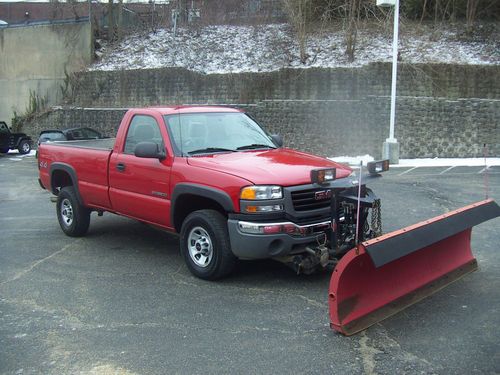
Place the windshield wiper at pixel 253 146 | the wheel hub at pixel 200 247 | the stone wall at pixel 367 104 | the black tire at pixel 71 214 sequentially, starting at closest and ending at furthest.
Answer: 1. the wheel hub at pixel 200 247
2. the windshield wiper at pixel 253 146
3. the black tire at pixel 71 214
4. the stone wall at pixel 367 104

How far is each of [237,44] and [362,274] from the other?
24.4 metres

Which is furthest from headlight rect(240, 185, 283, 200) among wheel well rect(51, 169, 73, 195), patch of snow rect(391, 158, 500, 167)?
patch of snow rect(391, 158, 500, 167)

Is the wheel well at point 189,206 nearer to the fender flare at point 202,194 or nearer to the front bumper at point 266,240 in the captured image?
the fender flare at point 202,194

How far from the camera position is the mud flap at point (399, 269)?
442 centimetres

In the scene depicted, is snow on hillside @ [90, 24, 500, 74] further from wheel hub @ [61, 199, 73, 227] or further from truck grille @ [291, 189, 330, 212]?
truck grille @ [291, 189, 330, 212]

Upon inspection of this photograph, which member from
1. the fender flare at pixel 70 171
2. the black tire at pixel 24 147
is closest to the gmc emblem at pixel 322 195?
the fender flare at pixel 70 171

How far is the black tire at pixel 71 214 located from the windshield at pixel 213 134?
2396mm

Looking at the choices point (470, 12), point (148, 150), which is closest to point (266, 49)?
point (470, 12)

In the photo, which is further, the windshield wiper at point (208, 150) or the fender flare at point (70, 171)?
the fender flare at point (70, 171)

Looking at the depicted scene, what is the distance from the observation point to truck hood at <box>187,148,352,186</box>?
5516 millimetres

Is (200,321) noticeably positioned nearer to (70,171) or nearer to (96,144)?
(70,171)

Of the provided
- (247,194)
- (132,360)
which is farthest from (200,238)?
(132,360)

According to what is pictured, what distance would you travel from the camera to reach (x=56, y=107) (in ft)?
94.0

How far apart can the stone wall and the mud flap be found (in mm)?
13213
